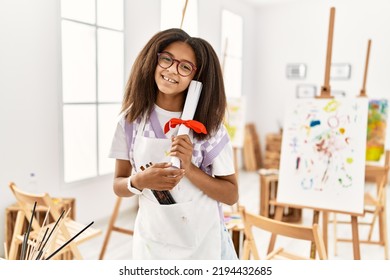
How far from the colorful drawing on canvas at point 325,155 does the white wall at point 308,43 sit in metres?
0.13

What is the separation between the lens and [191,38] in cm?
117

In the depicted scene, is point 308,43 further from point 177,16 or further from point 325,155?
point 177,16

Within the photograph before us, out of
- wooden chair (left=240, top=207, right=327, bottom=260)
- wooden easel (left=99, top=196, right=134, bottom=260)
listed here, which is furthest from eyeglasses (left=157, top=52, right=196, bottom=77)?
wooden easel (left=99, top=196, right=134, bottom=260)

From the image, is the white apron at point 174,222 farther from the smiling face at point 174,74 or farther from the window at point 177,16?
the window at point 177,16

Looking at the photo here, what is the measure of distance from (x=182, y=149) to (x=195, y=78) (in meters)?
0.25

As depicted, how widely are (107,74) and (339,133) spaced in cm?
125

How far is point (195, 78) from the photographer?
1.19 m

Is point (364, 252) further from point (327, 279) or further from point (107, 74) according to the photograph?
point (107, 74)

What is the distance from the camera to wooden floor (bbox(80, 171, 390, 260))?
2.29 m

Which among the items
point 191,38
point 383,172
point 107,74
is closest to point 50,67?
point 107,74

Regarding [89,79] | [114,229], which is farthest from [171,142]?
[114,229]

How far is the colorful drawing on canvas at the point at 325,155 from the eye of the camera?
2002mm

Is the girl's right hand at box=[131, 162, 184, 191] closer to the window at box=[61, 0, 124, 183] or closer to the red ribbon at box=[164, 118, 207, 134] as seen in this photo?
the red ribbon at box=[164, 118, 207, 134]

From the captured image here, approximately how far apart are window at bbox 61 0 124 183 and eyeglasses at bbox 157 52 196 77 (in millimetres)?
327
